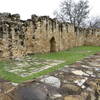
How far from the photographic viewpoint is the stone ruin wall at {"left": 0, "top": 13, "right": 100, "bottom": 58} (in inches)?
214

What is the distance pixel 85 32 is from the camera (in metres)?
15.3

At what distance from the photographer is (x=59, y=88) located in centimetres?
242

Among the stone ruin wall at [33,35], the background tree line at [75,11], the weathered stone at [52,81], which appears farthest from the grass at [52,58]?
the background tree line at [75,11]

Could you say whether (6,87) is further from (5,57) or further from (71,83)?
(5,57)

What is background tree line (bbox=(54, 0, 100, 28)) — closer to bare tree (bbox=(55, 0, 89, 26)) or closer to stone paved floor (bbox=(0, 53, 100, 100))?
bare tree (bbox=(55, 0, 89, 26))

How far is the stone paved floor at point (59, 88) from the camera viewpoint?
2.19m

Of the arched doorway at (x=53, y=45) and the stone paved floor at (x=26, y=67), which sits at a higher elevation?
the arched doorway at (x=53, y=45)

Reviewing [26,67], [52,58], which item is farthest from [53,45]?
[26,67]

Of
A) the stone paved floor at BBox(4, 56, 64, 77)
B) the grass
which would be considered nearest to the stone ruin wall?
the grass

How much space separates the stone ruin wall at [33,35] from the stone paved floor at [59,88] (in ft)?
10.0

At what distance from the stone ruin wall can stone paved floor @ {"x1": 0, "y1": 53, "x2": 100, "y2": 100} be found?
3.06 metres

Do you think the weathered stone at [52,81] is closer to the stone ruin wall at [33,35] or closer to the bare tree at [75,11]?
the stone ruin wall at [33,35]

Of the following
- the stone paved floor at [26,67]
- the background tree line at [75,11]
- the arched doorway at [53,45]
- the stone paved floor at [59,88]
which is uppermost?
the background tree line at [75,11]

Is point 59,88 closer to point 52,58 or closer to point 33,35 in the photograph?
point 52,58
